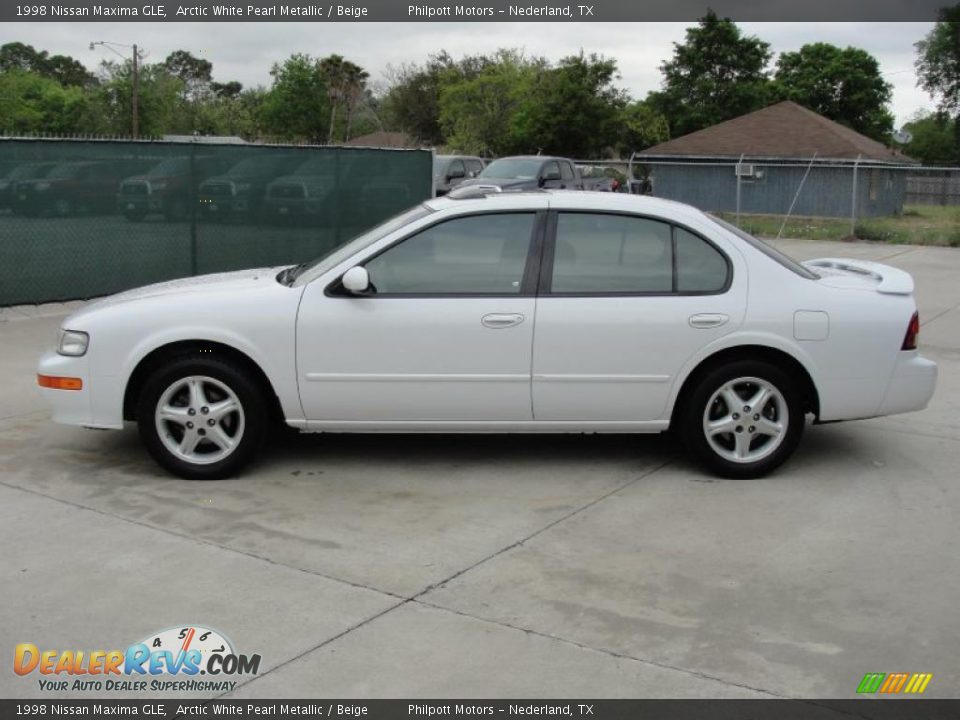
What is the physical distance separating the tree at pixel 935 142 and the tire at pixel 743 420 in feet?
210

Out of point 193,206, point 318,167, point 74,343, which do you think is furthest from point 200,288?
point 318,167

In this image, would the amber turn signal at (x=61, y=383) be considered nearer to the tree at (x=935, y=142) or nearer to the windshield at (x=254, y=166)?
the windshield at (x=254, y=166)

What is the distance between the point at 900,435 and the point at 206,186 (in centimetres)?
872

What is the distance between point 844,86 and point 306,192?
57.0 metres

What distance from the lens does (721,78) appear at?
195ft

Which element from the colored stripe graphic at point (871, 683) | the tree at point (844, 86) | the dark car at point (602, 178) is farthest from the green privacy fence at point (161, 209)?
the tree at point (844, 86)

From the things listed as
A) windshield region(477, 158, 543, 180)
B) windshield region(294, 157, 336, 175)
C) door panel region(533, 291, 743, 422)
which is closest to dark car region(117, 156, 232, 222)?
windshield region(294, 157, 336, 175)

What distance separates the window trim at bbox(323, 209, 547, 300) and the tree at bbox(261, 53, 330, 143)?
54.1 meters

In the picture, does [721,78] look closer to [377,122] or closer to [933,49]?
[933,49]

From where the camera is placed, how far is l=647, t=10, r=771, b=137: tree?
57531 mm

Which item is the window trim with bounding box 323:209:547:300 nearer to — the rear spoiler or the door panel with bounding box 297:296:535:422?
the door panel with bounding box 297:296:535:422

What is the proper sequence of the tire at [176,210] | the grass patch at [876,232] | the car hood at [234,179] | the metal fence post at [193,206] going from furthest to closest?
the grass patch at [876,232] < the car hood at [234,179] < the metal fence post at [193,206] < the tire at [176,210]
